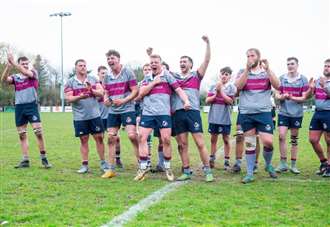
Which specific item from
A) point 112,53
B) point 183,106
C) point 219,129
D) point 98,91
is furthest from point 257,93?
point 98,91

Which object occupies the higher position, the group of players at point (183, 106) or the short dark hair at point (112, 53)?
the short dark hair at point (112, 53)

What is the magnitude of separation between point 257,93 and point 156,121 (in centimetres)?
185

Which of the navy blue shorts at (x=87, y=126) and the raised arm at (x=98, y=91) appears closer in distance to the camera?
the raised arm at (x=98, y=91)

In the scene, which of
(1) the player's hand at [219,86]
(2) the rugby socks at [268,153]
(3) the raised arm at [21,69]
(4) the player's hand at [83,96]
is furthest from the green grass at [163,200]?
(3) the raised arm at [21,69]

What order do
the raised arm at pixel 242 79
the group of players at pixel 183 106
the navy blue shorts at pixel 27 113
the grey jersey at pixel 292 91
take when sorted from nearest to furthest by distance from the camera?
the raised arm at pixel 242 79
the group of players at pixel 183 106
the grey jersey at pixel 292 91
the navy blue shorts at pixel 27 113

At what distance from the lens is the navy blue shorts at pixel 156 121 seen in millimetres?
8328

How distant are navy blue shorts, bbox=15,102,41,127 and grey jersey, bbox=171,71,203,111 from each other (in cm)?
306

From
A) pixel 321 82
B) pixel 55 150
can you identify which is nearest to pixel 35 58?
pixel 55 150

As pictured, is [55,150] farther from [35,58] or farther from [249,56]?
[35,58]

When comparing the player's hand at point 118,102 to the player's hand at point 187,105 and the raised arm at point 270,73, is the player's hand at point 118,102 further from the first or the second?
the raised arm at point 270,73

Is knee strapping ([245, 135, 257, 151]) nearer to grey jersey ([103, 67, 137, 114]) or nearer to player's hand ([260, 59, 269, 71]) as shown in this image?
player's hand ([260, 59, 269, 71])

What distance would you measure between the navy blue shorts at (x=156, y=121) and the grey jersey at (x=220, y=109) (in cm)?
187

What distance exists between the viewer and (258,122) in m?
8.25

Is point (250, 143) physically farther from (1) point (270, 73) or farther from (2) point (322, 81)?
(2) point (322, 81)
